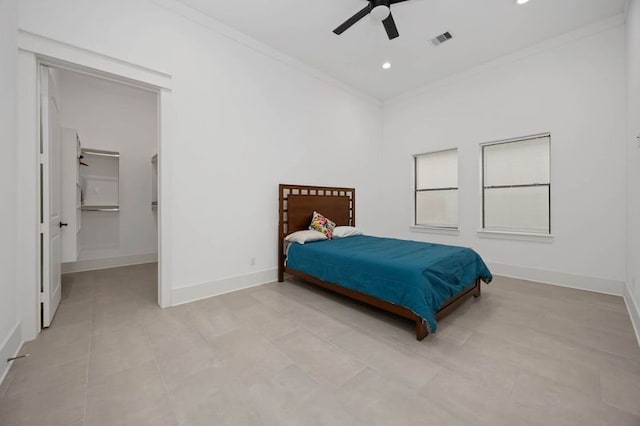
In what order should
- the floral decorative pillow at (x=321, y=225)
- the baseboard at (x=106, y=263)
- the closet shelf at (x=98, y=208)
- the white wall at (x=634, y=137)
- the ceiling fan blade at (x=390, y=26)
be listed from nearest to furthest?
the white wall at (x=634, y=137) < the ceiling fan blade at (x=390, y=26) < the floral decorative pillow at (x=321, y=225) < the baseboard at (x=106, y=263) < the closet shelf at (x=98, y=208)

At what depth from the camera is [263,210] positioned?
3500 mm

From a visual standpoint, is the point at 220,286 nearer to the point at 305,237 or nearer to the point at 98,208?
the point at 305,237

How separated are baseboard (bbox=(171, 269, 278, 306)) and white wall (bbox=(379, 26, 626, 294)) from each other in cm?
318

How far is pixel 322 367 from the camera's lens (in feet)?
5.54

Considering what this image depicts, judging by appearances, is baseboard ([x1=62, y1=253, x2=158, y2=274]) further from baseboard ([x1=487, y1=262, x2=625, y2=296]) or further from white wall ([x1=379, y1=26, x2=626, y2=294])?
baseboard ([x1=487, y1=262, x2=625, y2=296])

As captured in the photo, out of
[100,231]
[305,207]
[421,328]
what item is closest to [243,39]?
[305,207]

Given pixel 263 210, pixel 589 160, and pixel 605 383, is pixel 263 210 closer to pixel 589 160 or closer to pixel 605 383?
pixel 605 383

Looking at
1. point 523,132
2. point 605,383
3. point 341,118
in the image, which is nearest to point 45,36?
point 341,118

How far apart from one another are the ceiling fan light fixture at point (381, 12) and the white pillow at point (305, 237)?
2.55m

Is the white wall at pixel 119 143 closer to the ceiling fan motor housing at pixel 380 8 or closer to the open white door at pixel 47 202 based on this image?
the open white door at pixel 47 202

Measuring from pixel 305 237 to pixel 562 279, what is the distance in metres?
3.43

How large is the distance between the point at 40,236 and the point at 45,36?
1.63m

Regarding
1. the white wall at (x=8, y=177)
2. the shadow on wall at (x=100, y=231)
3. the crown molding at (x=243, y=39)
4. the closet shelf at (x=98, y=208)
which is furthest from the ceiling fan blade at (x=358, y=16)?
the shadow on wall at (x=100, y=231)

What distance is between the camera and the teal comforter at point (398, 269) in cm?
208
